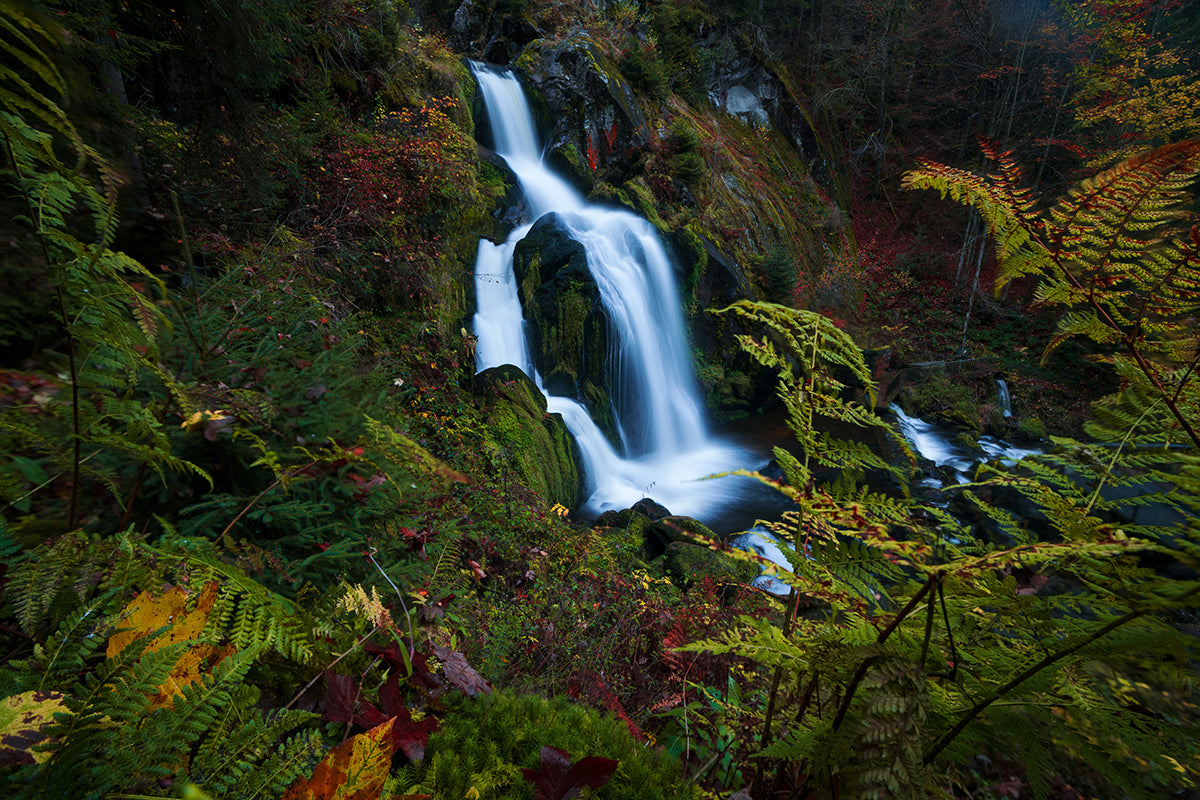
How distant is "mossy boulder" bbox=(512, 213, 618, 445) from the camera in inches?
370

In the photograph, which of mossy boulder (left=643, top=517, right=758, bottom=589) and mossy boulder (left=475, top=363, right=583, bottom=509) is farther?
mossy boulder (left=475, top=363, right=583, bottom=509)

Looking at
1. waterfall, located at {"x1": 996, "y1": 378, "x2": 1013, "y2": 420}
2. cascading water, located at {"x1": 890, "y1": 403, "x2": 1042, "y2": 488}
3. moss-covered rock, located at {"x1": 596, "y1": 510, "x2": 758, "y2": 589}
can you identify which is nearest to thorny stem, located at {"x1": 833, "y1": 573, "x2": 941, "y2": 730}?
moss-covered rock, located at {"x1": 596, "y1": 510, "x2": 758, "y2": 589}

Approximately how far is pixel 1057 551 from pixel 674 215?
13953mm

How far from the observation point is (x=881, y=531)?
867 millimetres

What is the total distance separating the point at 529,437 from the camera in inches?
267

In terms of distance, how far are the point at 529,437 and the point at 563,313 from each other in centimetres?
350

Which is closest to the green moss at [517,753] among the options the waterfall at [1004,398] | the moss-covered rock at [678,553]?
the moss-covered rock at [678,553]

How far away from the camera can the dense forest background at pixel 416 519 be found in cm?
79

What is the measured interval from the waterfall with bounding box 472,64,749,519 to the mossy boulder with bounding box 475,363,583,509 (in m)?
0.79

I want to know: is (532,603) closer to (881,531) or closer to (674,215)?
(881,531)

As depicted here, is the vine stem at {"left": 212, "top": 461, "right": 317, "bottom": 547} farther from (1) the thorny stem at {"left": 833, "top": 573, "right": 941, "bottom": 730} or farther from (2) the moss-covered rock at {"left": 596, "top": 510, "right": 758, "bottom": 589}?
(2) the moss-covered rock at {"left": 596, "top": 510, "right": 758, "bottom": 589}

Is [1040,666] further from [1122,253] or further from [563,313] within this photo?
[563,313]

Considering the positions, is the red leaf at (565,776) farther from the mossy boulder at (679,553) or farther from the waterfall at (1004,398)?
the waterfall at (1004,398)

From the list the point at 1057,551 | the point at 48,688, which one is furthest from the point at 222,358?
the point at 1057,551
